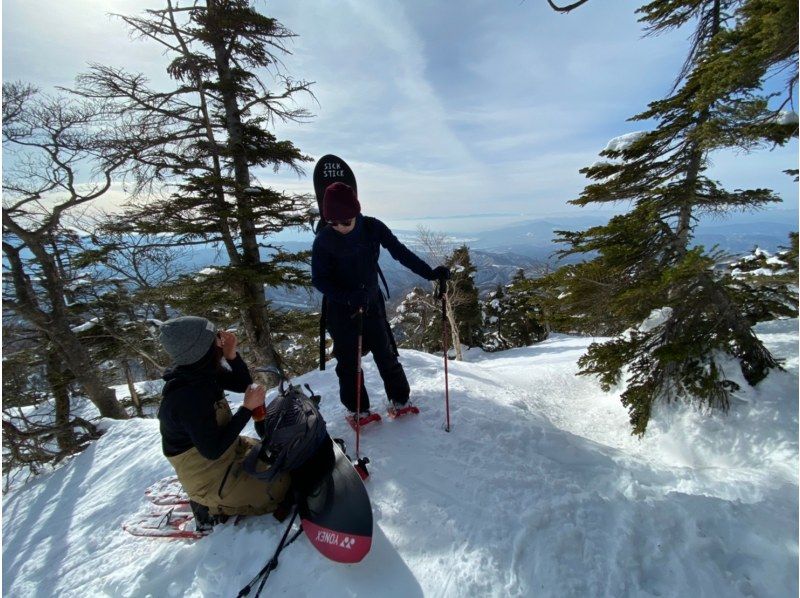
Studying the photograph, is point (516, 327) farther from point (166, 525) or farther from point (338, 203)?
point (166, 525)

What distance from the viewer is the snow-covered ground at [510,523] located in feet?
7.65

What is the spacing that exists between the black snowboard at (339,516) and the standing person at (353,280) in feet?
3.47

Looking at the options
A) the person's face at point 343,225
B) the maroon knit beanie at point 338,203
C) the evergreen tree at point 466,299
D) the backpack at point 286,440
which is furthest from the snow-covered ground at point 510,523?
the evergreen tree at point 466,299

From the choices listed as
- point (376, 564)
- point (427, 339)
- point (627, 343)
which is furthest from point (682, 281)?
point (427, 339)

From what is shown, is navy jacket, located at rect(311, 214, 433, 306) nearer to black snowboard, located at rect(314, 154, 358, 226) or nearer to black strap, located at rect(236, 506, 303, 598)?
black snowboard, located at rect(314, 154, 358, 226)

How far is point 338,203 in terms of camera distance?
3.42 metres

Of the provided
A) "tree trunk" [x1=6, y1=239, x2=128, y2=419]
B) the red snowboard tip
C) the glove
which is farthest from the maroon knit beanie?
"tree trunk" [x1=6, y1=239, x2=128, y2=419]

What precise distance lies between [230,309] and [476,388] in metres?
8.80

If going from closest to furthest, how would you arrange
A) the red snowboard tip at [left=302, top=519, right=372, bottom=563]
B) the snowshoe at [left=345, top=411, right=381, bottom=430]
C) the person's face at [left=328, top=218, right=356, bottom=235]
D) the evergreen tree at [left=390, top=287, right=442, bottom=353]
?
1. the red snowboard tip at [left=302, top=519, right=372, bottom=563]
2. the person's face at [left=328, top=218, right=356, bottom=235]
3. the snowshoe at [left=345, top=411, right=381, bottom=430]
4. the evergreen tree at [left=390, top=287, right=442, bottom=353]

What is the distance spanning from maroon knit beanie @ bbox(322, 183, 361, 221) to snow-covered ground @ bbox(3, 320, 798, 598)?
8.69 ft

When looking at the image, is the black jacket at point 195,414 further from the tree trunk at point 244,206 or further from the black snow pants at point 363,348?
the tree trunk at point 244,206

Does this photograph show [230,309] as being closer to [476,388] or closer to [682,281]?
[476,388]

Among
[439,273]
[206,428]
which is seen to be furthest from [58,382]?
[439,273]

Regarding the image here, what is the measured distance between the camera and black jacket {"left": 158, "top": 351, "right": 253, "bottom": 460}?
2.46m
